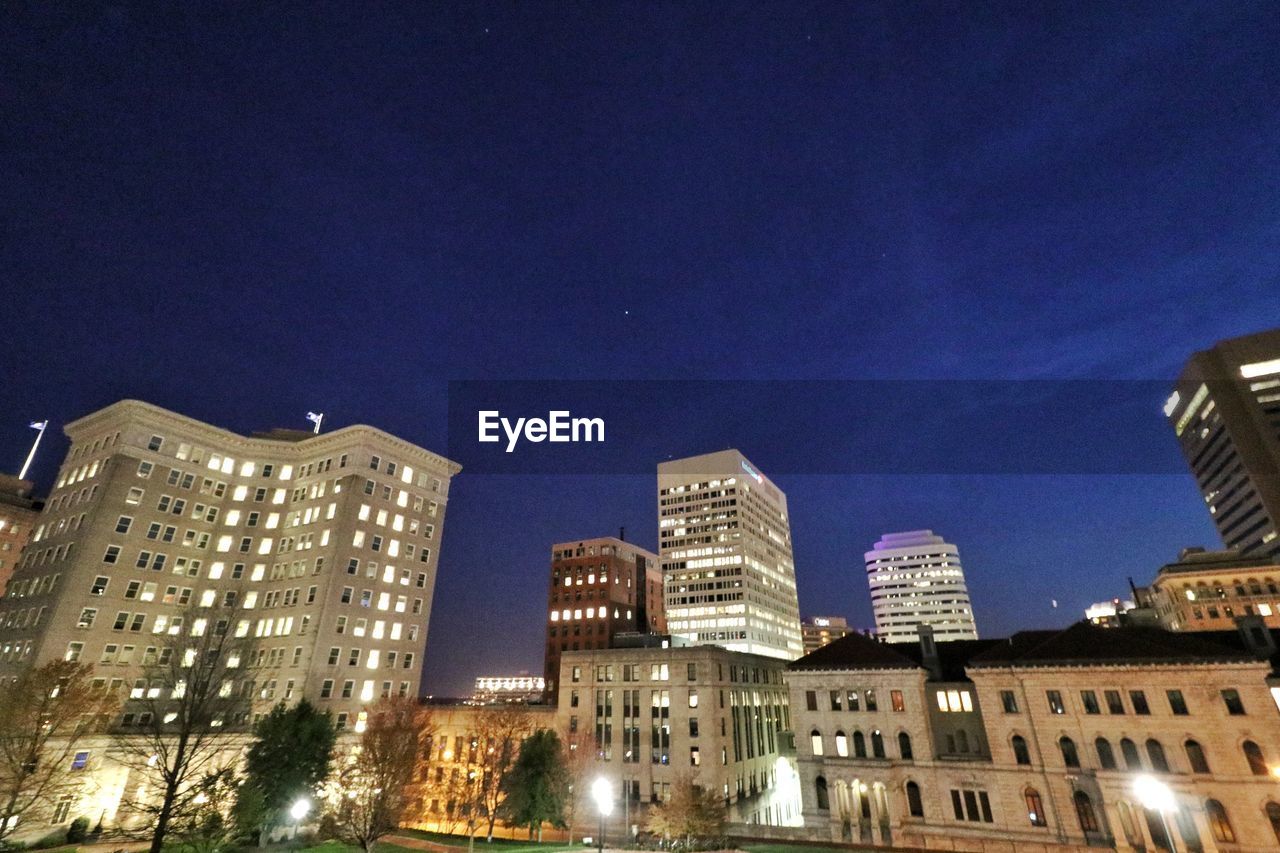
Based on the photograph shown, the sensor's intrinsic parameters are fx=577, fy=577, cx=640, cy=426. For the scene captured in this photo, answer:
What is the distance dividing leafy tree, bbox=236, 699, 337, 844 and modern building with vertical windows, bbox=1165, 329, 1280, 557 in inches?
6480

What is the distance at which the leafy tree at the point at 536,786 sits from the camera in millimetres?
53500

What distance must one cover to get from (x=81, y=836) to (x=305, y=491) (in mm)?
37701

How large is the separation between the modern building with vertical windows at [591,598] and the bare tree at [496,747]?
59.5 meters

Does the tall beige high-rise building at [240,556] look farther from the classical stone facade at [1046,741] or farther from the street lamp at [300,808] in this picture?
the classical stone facade at [1046,741]

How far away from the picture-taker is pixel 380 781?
1702 inches

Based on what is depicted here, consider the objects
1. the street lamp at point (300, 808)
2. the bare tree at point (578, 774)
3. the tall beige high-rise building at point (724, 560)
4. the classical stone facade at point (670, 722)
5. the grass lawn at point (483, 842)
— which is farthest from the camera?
the tall beige high-rise building at point (724, 560)

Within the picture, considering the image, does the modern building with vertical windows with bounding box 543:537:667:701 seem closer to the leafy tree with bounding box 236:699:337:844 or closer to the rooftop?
the rooftop

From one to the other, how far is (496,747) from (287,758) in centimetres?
2228

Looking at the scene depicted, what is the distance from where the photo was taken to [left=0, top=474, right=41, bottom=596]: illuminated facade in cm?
9338

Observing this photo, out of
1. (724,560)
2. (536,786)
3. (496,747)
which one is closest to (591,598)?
(724,560)

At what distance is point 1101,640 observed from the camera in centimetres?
4781

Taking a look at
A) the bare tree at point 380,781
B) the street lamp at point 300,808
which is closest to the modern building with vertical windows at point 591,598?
the bare tree at point 380,781

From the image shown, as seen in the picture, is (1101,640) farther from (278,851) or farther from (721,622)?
(721,622)

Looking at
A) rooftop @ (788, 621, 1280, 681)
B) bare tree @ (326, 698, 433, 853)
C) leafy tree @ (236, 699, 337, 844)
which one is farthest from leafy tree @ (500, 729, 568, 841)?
rooftop @ (788, 621, 1280, 681)
